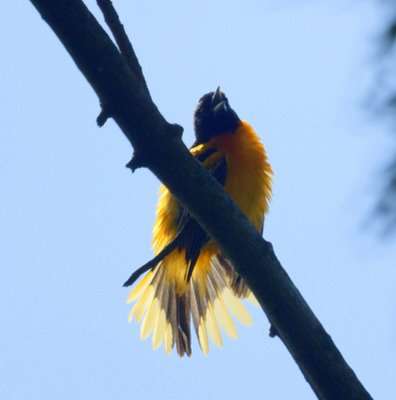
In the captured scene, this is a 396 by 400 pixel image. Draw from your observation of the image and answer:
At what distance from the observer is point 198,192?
2340 millimetres

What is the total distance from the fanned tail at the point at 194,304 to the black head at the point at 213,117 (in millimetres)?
1082

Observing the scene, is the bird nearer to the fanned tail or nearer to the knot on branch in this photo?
the fanned tail

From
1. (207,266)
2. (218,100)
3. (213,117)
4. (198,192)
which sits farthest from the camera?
(218,100)

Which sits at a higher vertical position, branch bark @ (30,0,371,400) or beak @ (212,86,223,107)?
beak @ (212,86,223,107)

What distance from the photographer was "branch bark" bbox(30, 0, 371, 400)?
2.20 metres

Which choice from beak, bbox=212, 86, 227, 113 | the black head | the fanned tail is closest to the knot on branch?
the fanned tail

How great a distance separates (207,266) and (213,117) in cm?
128

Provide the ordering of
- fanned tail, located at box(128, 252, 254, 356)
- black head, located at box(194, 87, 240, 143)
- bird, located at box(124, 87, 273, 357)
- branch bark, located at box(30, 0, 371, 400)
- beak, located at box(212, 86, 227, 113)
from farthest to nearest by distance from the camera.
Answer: beak, located at box(212, 86, 227, 113), black head, located at box(194, 87, 240, 143), fanned tail, located at box(128, 252, 254, 356), bird, located at box(124, 87, 273, 357), branch bark, located at box(30, 0, 371, 400)

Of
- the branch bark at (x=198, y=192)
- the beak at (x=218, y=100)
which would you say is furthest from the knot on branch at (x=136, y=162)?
the beak at (x=218, y=100)

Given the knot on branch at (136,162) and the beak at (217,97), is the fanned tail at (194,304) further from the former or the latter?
the knot on branch at (136,162)

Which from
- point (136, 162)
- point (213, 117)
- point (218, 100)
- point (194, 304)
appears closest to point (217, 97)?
point (218, 100)

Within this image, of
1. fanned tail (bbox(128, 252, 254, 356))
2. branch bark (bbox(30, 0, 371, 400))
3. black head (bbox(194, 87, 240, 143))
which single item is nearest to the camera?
branch bark (bbox(30, 0, 371, 400))

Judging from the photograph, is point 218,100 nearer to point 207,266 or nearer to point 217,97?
point 217,97

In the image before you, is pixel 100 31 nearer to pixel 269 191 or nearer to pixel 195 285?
pixel 269 191
